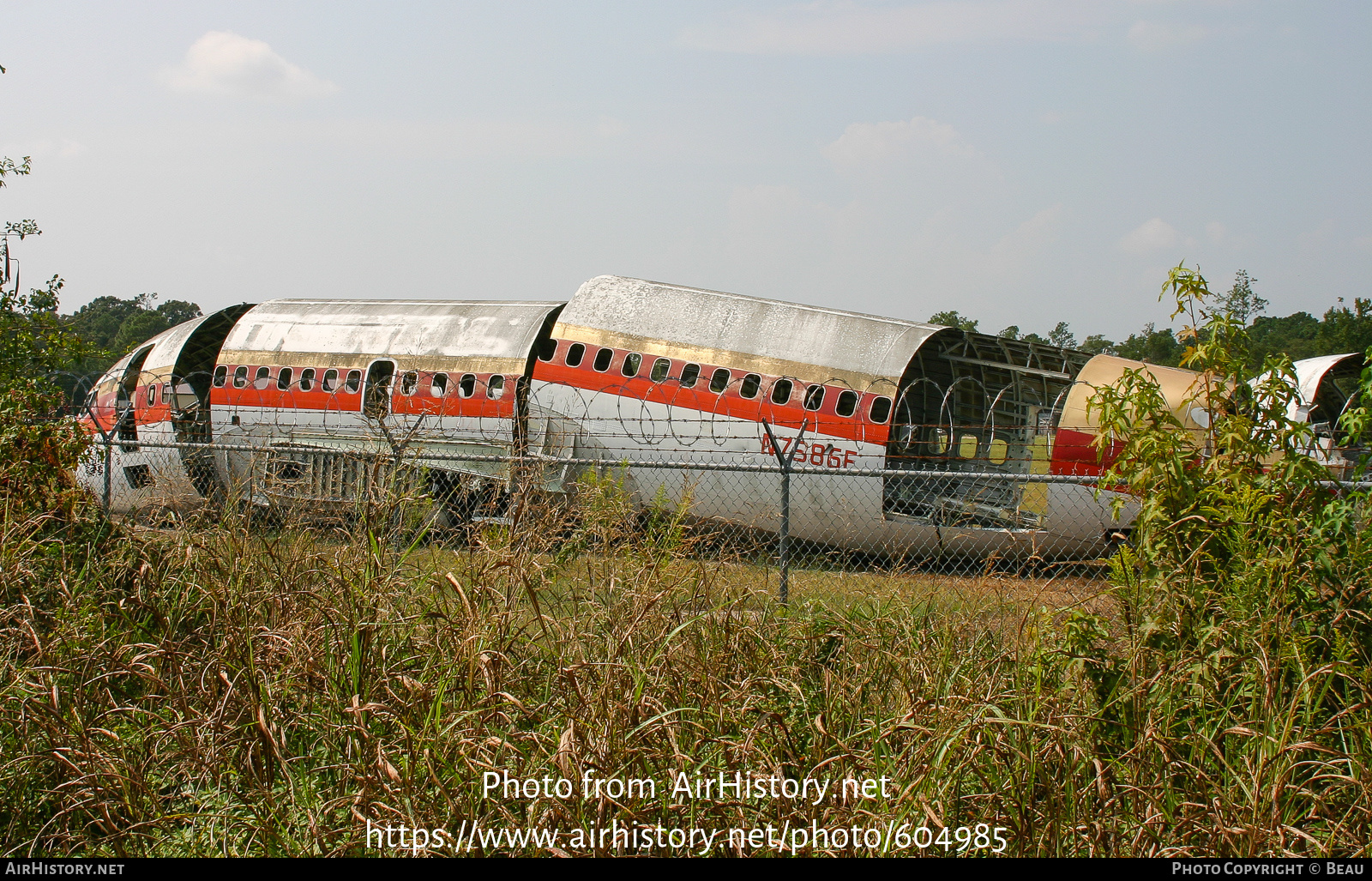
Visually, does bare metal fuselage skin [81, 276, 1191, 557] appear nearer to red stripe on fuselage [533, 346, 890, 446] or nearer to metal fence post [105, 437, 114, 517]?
red stripe on fuselage [533, 346, 890, 446]

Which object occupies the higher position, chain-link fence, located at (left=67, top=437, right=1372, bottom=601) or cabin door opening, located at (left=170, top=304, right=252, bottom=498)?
cabin door opening, located at (left=170, top=304, right=252, bottom=498)

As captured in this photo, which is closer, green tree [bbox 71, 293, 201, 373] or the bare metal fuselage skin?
the bare metal fuselage skin

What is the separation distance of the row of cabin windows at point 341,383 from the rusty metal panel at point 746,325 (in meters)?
1.87

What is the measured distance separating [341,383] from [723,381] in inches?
311

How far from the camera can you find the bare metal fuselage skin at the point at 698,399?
14281 millimetres

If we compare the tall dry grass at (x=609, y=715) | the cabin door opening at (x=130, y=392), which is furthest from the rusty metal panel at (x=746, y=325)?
the cabin door opening at (x=130, y=392)

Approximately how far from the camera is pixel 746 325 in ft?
50.5

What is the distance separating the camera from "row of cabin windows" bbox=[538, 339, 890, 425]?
14.5 metres

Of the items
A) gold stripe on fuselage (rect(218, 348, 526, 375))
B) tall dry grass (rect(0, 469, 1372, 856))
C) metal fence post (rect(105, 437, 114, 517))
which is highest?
gold stripe on fuselage (rect(218, 348, 526, 375))

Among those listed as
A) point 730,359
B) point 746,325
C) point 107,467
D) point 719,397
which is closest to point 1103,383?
point 746,325

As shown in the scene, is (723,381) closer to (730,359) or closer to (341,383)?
(730,359)

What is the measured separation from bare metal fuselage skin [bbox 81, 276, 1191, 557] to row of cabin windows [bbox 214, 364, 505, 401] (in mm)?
39

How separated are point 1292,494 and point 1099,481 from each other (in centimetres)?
102

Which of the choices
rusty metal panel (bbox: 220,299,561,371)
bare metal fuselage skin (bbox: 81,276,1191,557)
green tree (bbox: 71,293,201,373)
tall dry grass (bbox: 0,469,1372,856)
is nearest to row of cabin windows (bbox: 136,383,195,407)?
bare metal fuselage skin (bbox: 81,276,1191,557)
